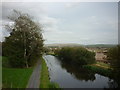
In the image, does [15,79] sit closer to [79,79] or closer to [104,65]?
[79,79]

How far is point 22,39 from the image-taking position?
32.1m

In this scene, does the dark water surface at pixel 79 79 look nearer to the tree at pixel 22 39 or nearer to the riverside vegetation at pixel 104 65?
the riverside vegetation at pixel 104 65

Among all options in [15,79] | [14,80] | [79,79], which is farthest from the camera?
[79,79]

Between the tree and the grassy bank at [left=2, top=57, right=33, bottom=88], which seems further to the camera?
the tree

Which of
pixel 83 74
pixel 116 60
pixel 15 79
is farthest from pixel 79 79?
pixel 15 79

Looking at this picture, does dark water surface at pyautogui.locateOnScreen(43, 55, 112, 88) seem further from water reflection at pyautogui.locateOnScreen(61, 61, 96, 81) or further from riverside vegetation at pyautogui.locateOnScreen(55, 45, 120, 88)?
riverside vegetation at pyautogui.locateOnScreen(55, 45, 120, 88)

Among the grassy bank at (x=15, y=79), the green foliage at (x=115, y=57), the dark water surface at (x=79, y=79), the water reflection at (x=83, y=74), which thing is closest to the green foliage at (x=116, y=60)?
the green foliage at (x=115, y=57)

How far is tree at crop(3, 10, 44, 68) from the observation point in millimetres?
31197

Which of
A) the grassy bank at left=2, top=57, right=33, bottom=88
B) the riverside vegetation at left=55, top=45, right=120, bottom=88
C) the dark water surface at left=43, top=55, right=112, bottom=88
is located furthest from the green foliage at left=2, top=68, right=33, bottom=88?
the riverside vegetation at left=55, top=45, right=120, bottom=88

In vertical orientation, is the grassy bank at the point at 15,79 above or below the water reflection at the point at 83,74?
above

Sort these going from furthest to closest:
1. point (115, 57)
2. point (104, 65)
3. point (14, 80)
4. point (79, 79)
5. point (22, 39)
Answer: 1. point (104, 65)
2. point (22, 39)
3. point (79, 79)
4. point (115, 57)
5. point (14, 80)

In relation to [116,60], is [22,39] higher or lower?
higher

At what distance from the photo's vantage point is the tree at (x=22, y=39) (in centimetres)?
3120

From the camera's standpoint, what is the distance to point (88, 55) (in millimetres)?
46000
